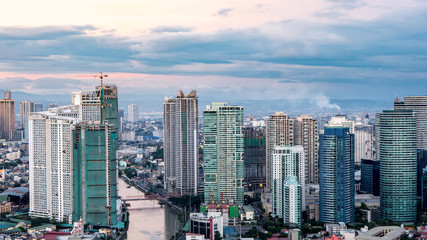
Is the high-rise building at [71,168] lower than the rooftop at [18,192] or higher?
higher

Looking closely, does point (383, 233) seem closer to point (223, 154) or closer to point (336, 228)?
point (336, 228)

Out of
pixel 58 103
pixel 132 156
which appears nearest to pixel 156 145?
pixel 132 156

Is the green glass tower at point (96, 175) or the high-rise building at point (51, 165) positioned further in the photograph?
the high-rise building at point (51, 165)

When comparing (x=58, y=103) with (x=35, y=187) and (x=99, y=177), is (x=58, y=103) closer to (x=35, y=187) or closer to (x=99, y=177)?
(x=35, y=187)

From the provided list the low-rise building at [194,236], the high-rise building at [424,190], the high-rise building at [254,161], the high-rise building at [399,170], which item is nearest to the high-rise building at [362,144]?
the high-rise building at [254,161]

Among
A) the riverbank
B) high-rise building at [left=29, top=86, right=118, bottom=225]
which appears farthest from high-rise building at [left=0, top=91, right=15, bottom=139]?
high-rise building at [left=29, top=86, right=118, bottom=225]

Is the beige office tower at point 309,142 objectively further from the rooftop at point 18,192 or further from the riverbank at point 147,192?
the rooftop at point 18,192

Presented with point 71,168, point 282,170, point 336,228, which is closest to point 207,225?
point 336,228
